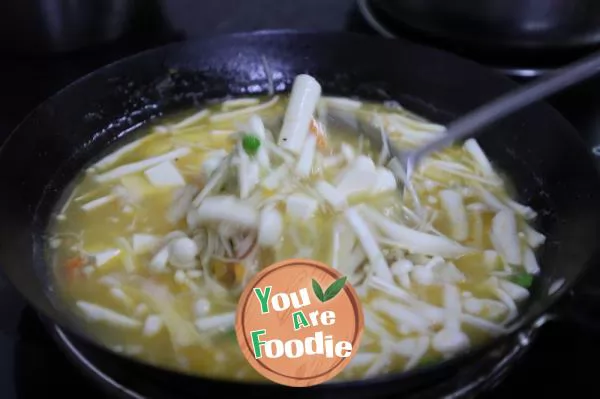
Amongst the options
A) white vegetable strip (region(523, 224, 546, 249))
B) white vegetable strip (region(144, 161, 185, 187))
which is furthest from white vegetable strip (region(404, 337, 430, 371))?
white vegetable strip (region(144, 161, 185, 187))

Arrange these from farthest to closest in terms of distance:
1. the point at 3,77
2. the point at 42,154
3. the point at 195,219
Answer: the point at 3,77 → the point at 42,154 → the point at 195,219

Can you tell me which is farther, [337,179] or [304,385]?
[337,179]

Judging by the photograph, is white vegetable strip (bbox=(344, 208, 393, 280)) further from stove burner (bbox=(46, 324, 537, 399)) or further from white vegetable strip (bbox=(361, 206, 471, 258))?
stove burner (bbox=(46, 324, 537, 399))

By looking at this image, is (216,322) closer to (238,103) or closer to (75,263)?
(75,263)

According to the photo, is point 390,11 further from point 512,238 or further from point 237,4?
point 512,238

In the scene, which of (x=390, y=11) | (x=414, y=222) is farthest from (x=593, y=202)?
(x=390, y=11)

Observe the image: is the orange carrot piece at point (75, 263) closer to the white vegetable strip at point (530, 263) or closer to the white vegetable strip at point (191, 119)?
the white vegetable strip at point (191, 119)

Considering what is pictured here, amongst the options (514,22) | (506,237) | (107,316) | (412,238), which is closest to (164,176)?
(107,316)
